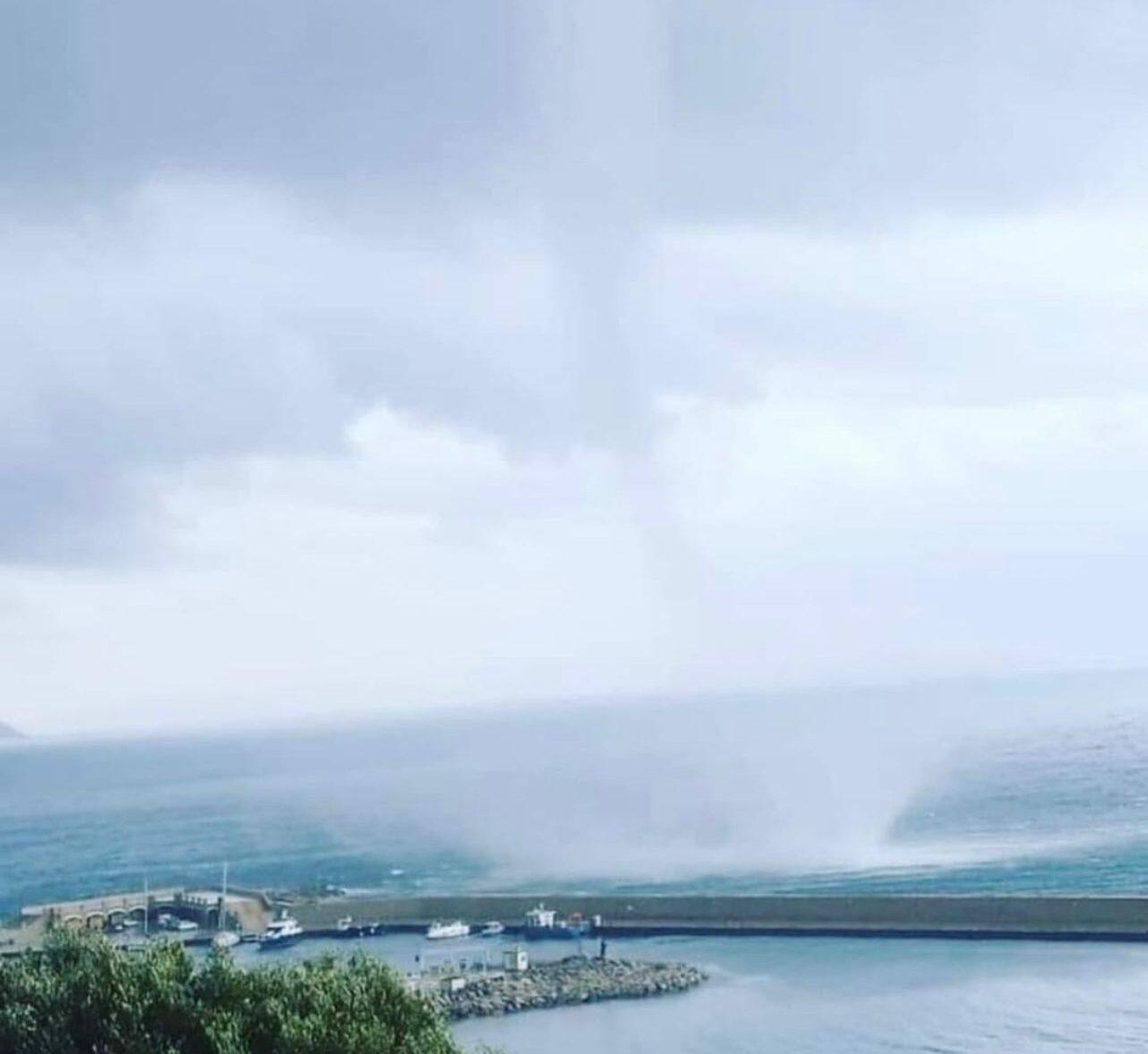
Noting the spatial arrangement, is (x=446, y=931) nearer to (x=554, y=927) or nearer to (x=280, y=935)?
(x=554, y=927)

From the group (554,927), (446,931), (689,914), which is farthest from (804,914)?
(446,931)

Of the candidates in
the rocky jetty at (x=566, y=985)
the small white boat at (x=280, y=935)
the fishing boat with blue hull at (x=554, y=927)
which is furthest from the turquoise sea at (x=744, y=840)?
the small white boat at (x=280, y=935)

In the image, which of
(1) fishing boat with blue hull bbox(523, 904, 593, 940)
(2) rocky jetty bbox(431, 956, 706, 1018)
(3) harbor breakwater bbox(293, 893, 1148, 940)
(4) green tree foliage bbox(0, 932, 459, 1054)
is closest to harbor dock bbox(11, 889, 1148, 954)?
(3) harbor breakwater bbox(293, 893, 1148, 940)

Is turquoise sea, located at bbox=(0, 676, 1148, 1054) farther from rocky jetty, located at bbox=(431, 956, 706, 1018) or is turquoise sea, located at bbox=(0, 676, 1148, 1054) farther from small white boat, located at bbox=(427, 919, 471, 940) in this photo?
small white boat, located at bbox=(427, 919, 471, 940)

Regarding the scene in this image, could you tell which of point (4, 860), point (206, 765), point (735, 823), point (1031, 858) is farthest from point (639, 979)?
point (206, 765)

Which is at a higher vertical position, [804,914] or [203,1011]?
[804,914]

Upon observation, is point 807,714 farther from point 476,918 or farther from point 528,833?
point 476,918
